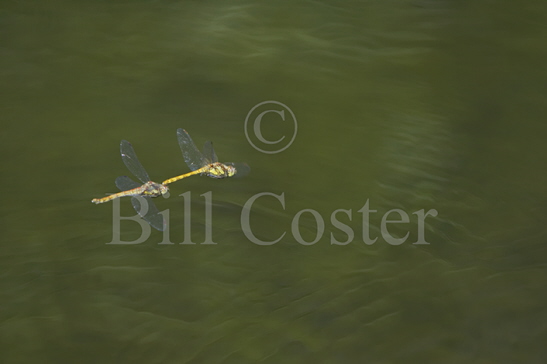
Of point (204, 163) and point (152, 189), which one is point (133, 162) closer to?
point (152, 189)

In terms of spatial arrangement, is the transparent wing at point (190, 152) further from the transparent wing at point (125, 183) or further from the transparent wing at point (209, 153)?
the transparent wing at point (125, 183)

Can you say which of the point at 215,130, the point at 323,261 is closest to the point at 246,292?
the point at 323,261

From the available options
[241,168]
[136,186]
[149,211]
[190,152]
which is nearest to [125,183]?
[136,186]

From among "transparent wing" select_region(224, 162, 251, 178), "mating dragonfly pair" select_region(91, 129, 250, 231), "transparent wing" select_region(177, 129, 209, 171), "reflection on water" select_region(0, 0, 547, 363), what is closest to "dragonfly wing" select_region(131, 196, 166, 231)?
"mating dragonfly pair" select_region(91, 129, 250, 231)

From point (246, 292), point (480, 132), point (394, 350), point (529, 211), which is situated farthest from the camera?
point (480, 132)

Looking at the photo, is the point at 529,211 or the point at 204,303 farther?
the point at 529,211

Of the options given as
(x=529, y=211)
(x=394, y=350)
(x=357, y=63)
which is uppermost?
(x=357, y=63)

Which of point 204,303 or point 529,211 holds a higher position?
point 529,211

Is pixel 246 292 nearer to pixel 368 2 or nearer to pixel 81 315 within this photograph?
pixel 81 315
